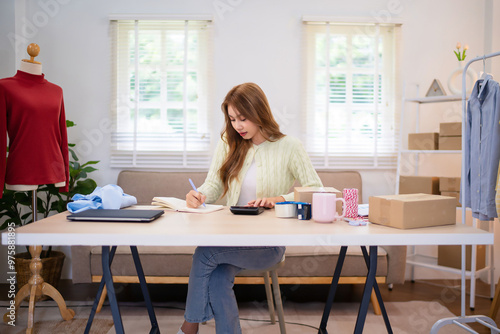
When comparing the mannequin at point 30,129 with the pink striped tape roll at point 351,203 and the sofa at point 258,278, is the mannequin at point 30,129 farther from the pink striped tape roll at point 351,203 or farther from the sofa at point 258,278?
the pink striped tape roll at point 351,203

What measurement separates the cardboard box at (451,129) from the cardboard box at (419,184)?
34cm

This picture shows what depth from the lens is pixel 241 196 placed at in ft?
6.43

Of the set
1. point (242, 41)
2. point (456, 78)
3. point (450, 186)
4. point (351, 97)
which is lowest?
point (450, 186)

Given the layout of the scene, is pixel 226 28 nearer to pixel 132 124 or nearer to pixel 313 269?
pixel 132 124

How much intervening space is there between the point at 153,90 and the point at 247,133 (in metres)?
1.63

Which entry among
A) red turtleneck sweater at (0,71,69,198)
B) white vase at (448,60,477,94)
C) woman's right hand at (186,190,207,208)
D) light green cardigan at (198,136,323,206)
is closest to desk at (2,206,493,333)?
woman's right hand at (186,190,207,208)

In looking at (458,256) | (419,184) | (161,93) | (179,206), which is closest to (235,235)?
(179,206)

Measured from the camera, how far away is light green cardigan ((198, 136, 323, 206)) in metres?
1.94

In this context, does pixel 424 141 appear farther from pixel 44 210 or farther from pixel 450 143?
pixel 44 210

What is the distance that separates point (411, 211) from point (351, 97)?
2267mm

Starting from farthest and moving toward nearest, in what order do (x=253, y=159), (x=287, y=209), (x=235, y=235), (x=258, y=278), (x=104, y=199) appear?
(x=258, y=278) < (x=253, y=159) < (x=104, y=199) < (x=287, y=209) < (x=235, y=235)

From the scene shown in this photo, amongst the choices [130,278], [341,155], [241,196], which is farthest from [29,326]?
[341,155]

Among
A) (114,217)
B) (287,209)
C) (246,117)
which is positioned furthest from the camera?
(246,117)

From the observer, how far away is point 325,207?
50.5 inches
